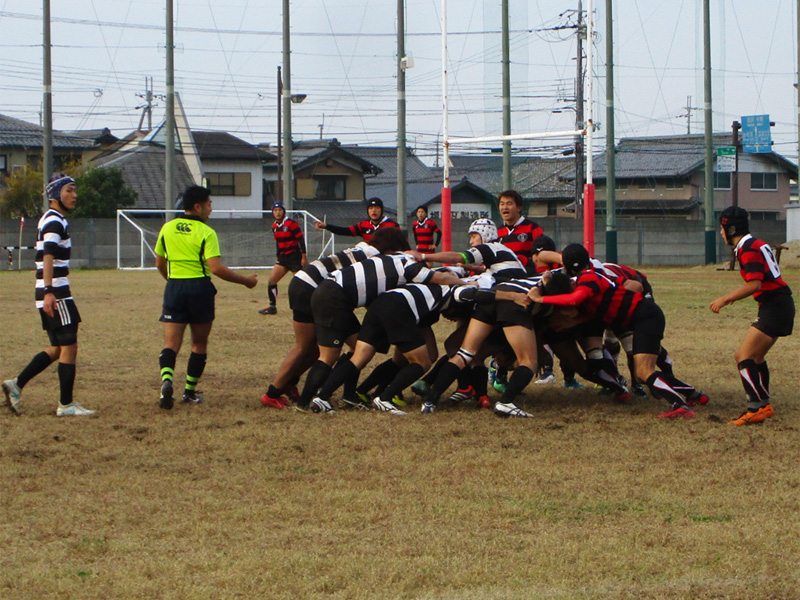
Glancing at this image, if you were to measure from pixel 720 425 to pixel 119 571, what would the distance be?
4.82 meters

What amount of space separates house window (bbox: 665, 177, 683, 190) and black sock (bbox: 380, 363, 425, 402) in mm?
49344

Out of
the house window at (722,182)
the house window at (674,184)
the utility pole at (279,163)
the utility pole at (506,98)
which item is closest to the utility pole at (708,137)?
the utility pole at (506,98)

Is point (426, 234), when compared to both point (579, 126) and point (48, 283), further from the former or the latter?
point (579, 126)

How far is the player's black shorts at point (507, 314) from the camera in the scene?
25.2 ft

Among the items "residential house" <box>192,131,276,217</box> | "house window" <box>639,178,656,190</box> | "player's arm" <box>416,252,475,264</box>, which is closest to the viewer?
"player's arm" <box>416,252,475,264</box>

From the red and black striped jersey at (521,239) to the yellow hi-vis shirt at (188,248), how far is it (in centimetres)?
302

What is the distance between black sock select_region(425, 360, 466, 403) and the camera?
7.80 metres

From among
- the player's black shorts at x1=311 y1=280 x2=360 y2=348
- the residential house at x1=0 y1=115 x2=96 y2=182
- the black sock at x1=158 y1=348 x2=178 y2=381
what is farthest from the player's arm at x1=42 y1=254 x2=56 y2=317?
the residential house at x1=0 y1=115 x2=96 y2=182

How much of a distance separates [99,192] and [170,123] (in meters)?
10.8

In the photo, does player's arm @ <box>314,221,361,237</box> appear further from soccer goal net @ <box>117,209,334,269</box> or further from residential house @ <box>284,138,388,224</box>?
residential house @ <box>284,138,388,224</box>

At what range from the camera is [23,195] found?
4581cm

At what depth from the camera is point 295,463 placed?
6141 mm

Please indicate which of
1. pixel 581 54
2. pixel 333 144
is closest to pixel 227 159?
pixel 333 144

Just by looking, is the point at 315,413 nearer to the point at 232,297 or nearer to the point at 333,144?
the point at 232,297
